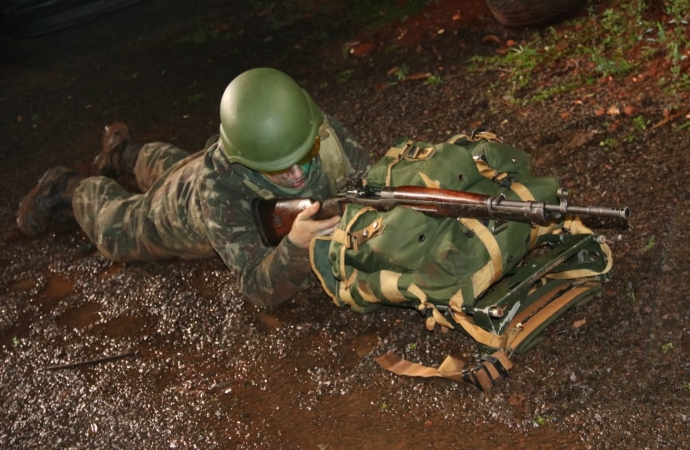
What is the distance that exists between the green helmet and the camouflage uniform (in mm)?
364

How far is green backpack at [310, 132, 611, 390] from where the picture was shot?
379 cm

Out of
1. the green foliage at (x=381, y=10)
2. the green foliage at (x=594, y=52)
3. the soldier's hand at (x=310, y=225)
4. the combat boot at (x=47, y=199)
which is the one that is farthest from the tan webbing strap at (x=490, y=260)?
the green foliage at (x=381, y=10)

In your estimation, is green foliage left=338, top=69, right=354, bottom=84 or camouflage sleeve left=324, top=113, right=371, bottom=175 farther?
green foliage left=338, top=69, right=354, bottom=84

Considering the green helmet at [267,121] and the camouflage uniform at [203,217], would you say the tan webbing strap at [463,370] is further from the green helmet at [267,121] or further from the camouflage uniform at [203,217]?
the green helmet at [267,121]

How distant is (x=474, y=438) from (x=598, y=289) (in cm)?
106

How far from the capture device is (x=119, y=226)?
5.62m

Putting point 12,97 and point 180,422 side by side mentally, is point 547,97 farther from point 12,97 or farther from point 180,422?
point 12,97

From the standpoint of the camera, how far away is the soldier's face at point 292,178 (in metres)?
4.38

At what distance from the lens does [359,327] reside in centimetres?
466

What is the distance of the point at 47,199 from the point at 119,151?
2.30 feet

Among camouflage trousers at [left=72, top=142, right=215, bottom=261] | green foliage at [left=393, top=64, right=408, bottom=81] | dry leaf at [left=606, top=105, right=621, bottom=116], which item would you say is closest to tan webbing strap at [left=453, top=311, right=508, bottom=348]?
camouflage trousers at [left=72, top=142, right=215, bottom=261]

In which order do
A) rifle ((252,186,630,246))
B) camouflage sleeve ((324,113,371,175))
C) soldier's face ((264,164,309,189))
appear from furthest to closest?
camouflage sleeve ((324,113,371,175)) → soldier's face ((264,164,309,189)) → rifle ((252,186,630,246))

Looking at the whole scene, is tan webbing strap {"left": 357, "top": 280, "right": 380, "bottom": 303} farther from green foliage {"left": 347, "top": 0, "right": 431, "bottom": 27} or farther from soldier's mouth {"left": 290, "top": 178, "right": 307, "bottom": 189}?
green foliage {"left": 347, "top": 0, "right": 431, "bottom": 27}

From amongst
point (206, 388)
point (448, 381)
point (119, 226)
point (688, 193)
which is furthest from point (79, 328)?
point (688, 193)
